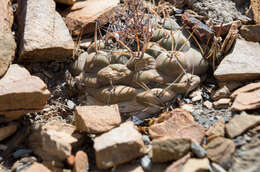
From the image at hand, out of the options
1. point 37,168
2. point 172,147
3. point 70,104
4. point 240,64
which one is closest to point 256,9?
point 240,64

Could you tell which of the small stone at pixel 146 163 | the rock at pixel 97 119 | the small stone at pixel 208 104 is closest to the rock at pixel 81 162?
the rock at pixel 97 119

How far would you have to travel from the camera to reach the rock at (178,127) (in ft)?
8.57

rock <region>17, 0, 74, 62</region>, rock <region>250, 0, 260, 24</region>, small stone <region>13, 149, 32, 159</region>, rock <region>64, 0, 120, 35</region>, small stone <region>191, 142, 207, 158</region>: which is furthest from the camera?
rock <region>64, 0, 120, 35</region>

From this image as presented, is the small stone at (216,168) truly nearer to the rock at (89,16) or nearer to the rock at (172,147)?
the rock at (172,147)

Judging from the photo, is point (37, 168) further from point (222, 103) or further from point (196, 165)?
point (222, 103)

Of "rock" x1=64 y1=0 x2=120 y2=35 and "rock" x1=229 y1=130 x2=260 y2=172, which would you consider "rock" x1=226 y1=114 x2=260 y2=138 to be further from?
"rock" x1=64 y1=0 x2=120 y2=35

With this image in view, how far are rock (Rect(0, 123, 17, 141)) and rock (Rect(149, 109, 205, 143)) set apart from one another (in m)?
1.24

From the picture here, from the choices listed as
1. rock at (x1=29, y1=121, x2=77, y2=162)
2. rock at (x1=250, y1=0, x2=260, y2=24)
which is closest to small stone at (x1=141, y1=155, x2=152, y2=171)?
rock at (x1=29, y1=121, x2=77, y2=162)

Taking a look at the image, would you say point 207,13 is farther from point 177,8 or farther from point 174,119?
point 174,119

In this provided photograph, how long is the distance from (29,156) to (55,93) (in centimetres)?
79

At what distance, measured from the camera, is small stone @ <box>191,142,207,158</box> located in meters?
2.41

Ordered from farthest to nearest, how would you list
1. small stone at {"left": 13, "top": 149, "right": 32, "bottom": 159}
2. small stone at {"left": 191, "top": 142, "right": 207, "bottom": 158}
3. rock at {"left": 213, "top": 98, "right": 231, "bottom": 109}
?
rock at {"left": 213, "top": 98, "right": 231, "bottom": 109}, small stone at {"left": 13, "top": 149, "right": 32, "bottom": 159}, small stone at {"left": 191, "top": 142, "right": 207, "bottom": 158}

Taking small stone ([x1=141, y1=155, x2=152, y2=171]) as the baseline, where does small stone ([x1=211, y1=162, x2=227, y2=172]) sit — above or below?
above

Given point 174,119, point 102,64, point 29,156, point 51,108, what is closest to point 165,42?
point 102,64
